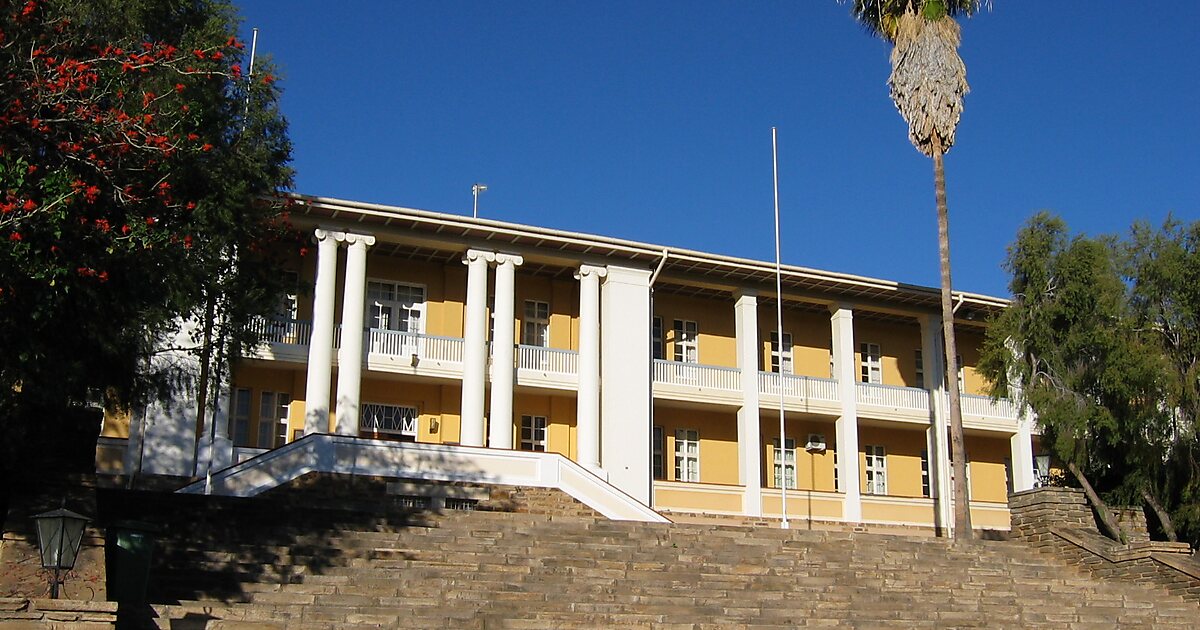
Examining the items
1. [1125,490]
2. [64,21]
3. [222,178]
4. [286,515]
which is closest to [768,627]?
[286,515]

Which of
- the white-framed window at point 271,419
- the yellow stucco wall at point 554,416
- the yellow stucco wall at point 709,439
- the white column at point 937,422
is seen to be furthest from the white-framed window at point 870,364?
the white-framed window at point 271,419

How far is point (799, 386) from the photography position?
31.3 m

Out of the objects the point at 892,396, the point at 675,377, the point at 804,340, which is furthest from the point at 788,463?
the point at 675,377

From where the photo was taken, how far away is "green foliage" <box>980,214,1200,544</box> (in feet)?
82.8

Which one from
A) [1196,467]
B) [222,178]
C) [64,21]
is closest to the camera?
[64,21]

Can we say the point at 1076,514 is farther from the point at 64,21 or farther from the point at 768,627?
the point at 64,21

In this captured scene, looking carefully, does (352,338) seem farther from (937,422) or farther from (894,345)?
(894,345)

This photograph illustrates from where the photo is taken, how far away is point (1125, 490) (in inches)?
1021

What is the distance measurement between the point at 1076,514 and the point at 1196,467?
395 centimetres

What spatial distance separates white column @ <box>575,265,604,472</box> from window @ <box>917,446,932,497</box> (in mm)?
10294

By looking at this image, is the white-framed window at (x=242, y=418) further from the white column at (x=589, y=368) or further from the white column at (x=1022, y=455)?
the white column at (x=1022, y=455)

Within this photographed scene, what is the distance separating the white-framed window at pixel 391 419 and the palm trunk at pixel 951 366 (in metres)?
11.6

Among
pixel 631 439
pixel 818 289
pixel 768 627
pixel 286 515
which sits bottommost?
pixel 768 627

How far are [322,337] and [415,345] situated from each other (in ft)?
7.84
